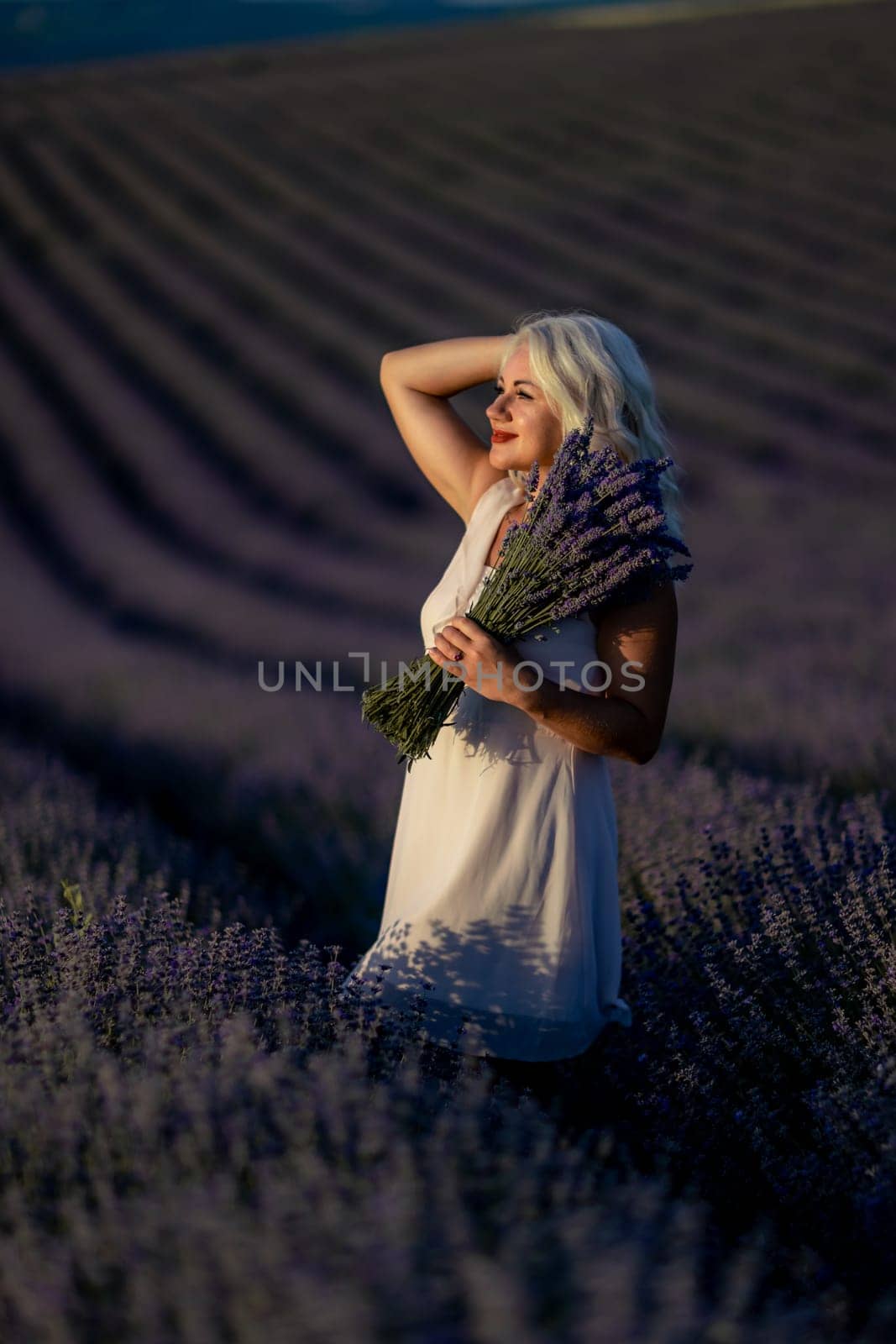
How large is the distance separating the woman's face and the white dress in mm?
195

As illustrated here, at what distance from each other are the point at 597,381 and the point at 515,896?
0.81 meters

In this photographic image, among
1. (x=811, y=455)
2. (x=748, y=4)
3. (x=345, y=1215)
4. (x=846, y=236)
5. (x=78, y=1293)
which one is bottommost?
(x=78, y=1293)

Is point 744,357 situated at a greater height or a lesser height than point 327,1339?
greater

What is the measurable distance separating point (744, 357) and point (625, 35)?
9782 millimetres

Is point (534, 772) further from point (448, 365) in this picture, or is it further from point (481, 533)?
point (448, 365)

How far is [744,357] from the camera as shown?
30.1ft

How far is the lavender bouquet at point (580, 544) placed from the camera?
1787mm

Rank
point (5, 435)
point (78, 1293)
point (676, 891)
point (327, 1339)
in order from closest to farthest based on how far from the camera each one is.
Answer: point (327, 1339), point (78, 1293), point (676, 891), point (5, 435)

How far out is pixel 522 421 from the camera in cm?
195

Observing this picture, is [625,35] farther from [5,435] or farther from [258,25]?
[5,435]

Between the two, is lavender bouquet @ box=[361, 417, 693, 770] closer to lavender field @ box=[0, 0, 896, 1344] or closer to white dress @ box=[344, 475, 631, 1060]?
white dress @ box=[344, 475, 631, 1060]

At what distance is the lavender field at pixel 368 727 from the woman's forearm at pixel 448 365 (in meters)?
0.99

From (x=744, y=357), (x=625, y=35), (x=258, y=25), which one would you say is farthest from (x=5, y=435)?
(x=258, y=25)

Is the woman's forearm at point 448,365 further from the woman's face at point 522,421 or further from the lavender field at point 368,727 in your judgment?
the lavender field at point 368,727
